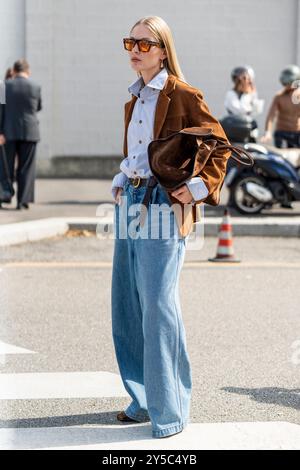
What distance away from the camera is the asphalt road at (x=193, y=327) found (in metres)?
5.97

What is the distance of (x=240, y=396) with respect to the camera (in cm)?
618

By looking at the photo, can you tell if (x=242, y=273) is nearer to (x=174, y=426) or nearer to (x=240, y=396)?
(x=240, y=396)

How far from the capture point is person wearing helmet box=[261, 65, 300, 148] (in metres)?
15.4

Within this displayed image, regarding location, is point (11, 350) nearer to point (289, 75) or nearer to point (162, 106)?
point (162, 106)

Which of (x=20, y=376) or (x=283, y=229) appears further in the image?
(x=283, y=229)

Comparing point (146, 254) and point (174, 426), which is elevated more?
point (146, 254)

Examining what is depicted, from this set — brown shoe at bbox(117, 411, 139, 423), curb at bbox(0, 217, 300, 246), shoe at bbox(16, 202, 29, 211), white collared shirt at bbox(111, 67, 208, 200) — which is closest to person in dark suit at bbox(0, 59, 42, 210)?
shoe at bbox(16, 202, 29, 211)

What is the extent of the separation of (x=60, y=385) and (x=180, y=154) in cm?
180

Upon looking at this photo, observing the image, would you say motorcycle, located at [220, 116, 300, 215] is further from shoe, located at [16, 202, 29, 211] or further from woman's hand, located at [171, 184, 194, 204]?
woman's hand, located at [171, 184, 194, 204]

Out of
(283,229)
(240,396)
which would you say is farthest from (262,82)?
(240,396)
